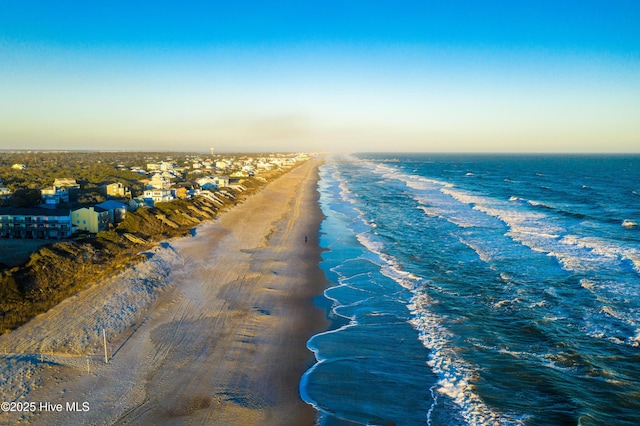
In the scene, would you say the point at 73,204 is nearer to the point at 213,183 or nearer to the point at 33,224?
the point at 33,224

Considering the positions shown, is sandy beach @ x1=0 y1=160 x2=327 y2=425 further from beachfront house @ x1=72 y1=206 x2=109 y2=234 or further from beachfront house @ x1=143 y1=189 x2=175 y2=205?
beachfront house @ x1=143 y1=189 x2=175 y2=205

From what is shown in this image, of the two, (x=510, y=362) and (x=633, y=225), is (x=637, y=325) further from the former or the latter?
(x=633, y=225)

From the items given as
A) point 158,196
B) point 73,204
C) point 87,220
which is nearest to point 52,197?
point 73,204

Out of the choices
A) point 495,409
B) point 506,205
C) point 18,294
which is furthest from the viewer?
point 506,205

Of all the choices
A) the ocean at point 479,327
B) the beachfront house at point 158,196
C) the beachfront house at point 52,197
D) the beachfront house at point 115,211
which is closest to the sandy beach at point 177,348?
the ocean at point 479,327

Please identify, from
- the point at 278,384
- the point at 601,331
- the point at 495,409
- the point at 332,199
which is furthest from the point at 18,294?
the point at 332,199
